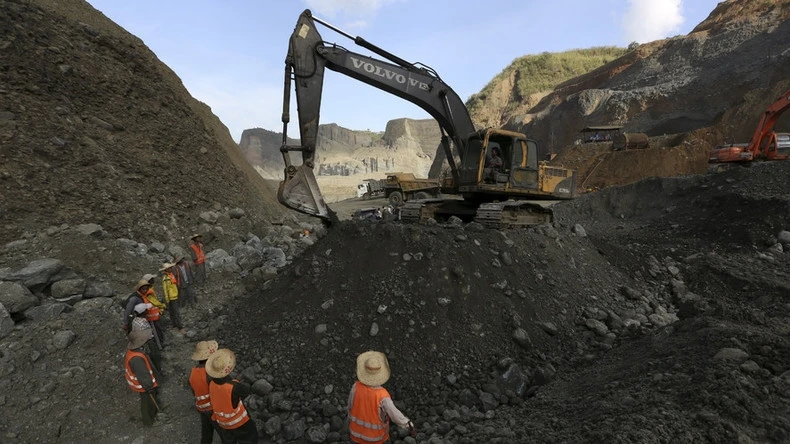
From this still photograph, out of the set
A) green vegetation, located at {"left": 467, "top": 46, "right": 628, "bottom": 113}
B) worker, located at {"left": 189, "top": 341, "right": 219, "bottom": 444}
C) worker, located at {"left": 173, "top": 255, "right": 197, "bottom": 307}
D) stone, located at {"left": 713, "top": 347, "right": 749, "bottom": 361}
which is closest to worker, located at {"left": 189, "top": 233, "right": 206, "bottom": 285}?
worker, located at {"left": 173, "top": 255, "right": 197, "bottom": 307}

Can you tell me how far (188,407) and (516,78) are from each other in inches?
1880

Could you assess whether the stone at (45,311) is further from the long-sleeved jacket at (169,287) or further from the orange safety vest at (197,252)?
the orange safety vest at (197,252)

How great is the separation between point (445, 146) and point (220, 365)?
20.7 ft

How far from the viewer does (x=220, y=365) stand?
3.24m

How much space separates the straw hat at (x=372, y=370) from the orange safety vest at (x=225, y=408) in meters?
1.12

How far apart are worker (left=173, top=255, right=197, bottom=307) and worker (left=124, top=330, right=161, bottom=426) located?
2726 millimetres

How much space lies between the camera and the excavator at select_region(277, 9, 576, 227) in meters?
6.84

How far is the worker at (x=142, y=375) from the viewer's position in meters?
4.00

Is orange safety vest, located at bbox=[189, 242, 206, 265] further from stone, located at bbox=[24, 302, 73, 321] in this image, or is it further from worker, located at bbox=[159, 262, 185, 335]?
stone, located at bbox=[24, 302, 73, 321]

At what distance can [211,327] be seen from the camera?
5.91 metres

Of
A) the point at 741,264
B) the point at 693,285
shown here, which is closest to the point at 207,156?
the point at 693,285

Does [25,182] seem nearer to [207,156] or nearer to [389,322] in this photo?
[207,156]

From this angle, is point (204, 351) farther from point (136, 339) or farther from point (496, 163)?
point (496, 163)

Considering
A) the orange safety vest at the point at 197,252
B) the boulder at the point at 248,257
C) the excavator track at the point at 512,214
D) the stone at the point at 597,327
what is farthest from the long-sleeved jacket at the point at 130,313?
the stone at the point at 597,327
